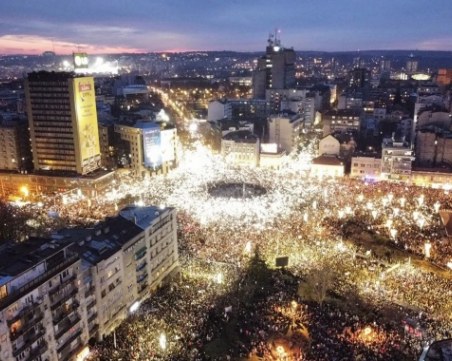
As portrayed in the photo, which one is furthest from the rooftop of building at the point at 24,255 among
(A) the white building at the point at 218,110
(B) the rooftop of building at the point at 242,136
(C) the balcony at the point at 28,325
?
(A) the white building at the point at 218,110

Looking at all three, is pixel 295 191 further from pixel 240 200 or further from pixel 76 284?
pixel 76 284

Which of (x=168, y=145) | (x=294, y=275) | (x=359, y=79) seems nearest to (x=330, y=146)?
(x=168, y=145)

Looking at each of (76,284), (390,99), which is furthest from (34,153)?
(390,99)

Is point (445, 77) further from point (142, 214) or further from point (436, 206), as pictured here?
point (142, 214)

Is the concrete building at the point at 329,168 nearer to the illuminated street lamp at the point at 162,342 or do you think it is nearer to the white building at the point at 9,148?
the white building at the point at 9,148

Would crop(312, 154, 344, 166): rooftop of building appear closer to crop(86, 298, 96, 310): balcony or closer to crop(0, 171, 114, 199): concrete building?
crop(0, 171, 114, 199): concrete building

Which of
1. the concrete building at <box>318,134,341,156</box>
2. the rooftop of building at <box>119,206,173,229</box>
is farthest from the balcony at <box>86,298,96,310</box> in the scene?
the concrete building at <box>318,134,341,156</box>
